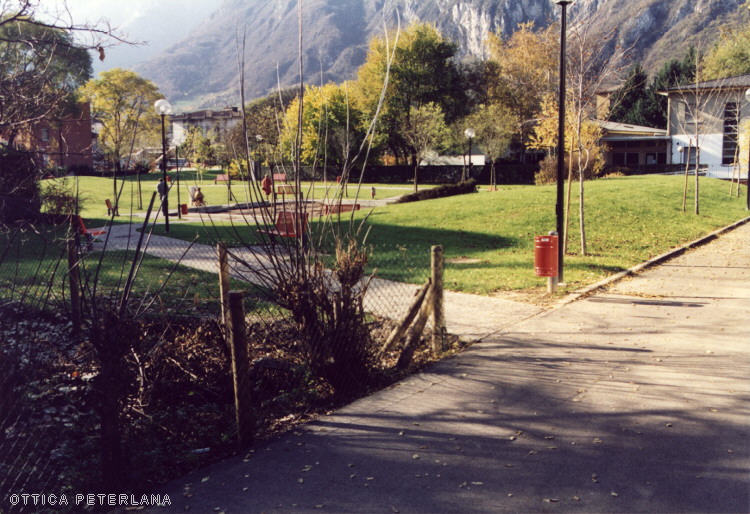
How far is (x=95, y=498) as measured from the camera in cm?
392

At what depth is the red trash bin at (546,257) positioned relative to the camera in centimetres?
980

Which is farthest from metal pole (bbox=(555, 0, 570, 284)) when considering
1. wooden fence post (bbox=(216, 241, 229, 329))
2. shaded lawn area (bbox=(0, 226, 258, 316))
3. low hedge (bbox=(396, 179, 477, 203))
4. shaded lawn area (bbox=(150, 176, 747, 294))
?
low hedge (bbox=(396, 179, 477, 203))

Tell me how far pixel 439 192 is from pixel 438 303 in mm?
21434

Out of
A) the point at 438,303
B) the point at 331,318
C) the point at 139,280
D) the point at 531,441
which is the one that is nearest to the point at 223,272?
the point at 331,318

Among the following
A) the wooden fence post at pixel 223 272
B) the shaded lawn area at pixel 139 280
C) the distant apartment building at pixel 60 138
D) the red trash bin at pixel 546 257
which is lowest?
the shaded lawn area at pixel 139 280

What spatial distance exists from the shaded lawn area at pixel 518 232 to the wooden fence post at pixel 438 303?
3.36m

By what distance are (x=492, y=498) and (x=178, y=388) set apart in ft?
10.9

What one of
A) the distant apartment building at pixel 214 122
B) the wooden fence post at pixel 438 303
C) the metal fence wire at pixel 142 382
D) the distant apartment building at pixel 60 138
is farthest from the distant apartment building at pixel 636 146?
the metal fence wire at pixel 142 382

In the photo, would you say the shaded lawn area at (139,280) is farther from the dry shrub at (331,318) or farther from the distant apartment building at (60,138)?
the dry shrub at (331,318)

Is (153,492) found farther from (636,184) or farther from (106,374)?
(636,184)

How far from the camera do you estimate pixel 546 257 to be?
9.83 metres

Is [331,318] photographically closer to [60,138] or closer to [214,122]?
[60,138]

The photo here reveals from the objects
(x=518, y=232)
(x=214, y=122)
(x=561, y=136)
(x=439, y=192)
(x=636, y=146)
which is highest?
(x=214, y=122)

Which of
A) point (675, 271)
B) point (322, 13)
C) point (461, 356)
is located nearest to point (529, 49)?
point (675, 271)
